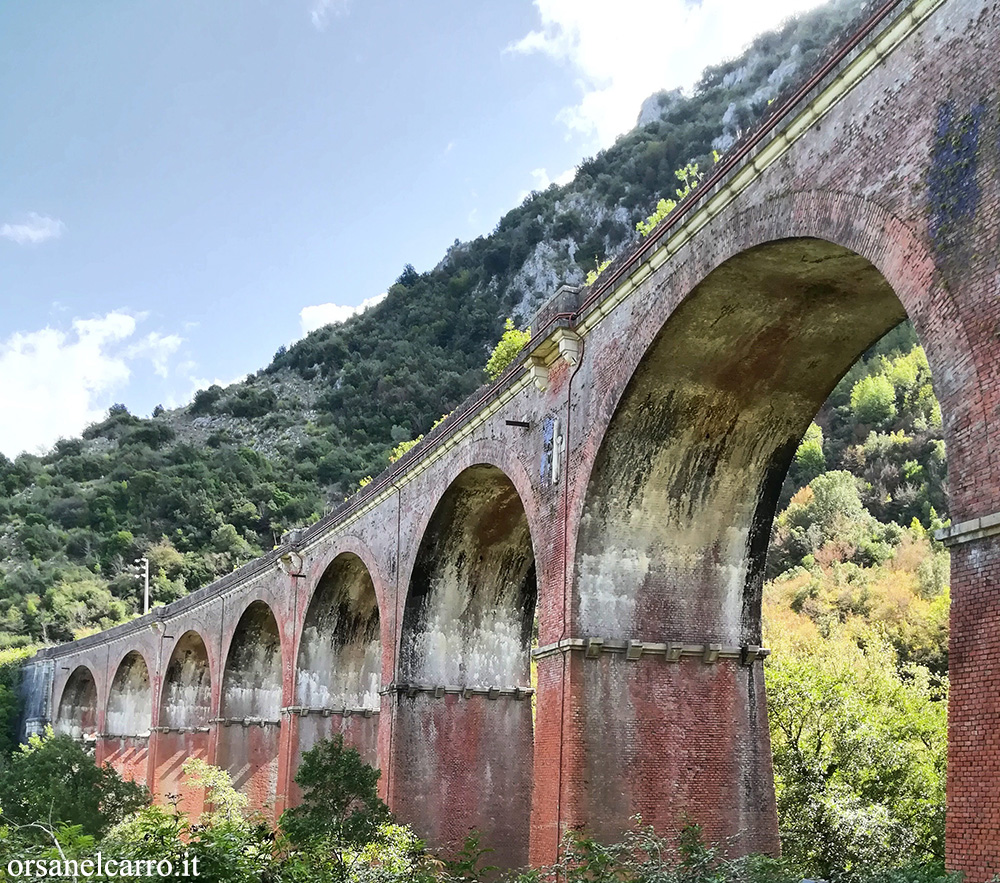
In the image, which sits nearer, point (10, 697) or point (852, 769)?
point (852, 769)

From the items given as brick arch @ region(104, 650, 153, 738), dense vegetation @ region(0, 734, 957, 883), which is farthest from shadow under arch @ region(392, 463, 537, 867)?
brick arch @ region(104, 650, 153, 738)

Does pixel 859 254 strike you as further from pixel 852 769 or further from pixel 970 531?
pixel 852 769

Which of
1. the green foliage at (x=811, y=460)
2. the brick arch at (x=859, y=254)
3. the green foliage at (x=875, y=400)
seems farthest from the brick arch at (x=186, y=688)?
the green foliage at (x=875, y=400)

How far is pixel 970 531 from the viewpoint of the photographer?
Answer: 677 centimetres

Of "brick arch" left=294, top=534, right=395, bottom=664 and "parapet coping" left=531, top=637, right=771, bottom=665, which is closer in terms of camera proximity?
"parapet coping" left=531, top=637, right=771, bottom=665

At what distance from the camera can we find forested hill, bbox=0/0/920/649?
64.3 m

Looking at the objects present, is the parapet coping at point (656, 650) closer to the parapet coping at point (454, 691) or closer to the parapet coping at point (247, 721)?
the parapet coping at point (454, 691)

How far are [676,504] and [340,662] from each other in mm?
13420

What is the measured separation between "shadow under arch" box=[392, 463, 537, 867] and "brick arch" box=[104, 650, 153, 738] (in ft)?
84.1

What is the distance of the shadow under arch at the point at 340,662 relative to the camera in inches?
923

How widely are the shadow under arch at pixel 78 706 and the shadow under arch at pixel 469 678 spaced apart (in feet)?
105

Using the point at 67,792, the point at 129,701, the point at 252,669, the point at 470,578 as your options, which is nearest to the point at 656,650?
the point at 470,578

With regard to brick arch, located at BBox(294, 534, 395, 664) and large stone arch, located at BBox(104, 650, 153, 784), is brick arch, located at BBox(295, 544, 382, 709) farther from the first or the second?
large stone arch, located at BBox(104, 650, 153, 784)

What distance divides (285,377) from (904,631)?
64.5 m
